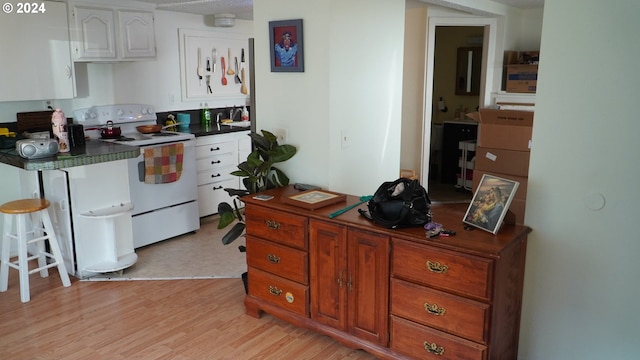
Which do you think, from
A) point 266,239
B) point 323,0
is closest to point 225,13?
point 323,0

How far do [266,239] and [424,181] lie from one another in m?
3.05

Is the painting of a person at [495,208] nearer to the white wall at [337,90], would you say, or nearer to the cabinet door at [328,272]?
the cabinet door at [328,272]

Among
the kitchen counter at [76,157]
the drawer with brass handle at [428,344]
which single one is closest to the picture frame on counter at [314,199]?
the drawer with brass handle at [428,344]

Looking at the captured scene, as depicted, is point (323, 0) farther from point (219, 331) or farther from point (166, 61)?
point (166, 61)

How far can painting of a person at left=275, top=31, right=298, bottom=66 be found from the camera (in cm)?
317

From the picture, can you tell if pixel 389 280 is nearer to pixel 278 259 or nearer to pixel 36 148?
pixel 278 259

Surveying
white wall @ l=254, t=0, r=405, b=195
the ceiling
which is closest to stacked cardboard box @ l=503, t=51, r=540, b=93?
the ceiling

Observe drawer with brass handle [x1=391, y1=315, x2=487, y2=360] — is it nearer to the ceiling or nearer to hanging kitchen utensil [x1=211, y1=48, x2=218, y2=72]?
the ceiling

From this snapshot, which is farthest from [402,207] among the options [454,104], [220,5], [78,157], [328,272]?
[454,104]

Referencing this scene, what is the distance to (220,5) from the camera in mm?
4715

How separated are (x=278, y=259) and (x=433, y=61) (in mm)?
3438

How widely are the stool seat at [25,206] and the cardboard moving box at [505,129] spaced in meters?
3.66

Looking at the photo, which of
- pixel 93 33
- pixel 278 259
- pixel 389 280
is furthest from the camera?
pixel 93 33

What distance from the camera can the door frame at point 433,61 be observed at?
208 inches
